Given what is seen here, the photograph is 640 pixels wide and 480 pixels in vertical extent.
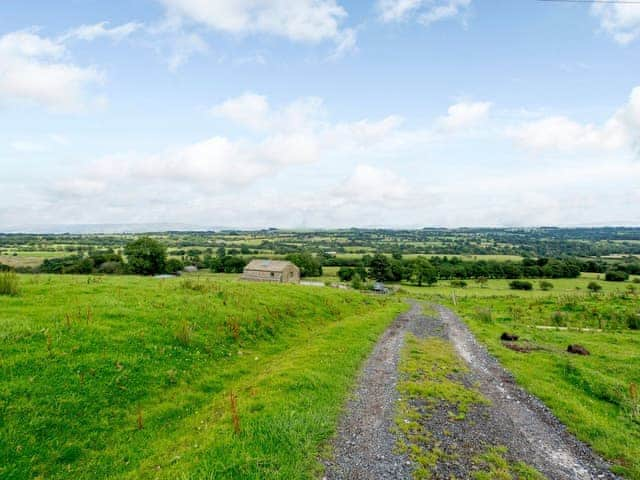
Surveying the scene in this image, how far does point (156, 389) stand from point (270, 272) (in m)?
59.3

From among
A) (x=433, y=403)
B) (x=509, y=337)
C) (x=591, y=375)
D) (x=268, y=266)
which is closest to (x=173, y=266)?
(x=268, y=266)

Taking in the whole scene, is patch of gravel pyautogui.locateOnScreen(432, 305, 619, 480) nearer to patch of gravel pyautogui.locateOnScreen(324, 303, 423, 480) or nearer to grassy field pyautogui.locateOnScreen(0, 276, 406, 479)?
patch of gravel pyautogui.locateOnScreen(324, 303, 423, 480)

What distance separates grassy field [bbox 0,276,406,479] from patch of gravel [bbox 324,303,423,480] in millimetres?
482

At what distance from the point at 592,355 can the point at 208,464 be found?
21.3 metres

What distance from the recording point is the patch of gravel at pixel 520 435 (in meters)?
7.96

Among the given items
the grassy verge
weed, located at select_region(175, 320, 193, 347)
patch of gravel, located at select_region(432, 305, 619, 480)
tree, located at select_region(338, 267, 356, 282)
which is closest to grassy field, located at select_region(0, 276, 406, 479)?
weed, located at select_region(175, 320, 193, 347)

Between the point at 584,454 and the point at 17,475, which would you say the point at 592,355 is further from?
the point at 17,475

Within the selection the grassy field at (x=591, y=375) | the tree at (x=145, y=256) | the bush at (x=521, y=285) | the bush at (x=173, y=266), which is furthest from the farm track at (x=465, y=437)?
the bush at (x=521, y=285)

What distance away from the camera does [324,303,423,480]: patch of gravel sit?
288 inches

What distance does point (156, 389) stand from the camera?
10773 millimetres

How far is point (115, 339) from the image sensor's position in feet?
40.4

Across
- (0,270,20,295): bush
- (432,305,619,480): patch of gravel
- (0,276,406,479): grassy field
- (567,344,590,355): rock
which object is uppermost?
(0,270,20,295): bush

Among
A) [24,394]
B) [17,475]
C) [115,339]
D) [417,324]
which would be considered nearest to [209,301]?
[115,339]

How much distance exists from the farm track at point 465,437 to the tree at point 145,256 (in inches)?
2931
